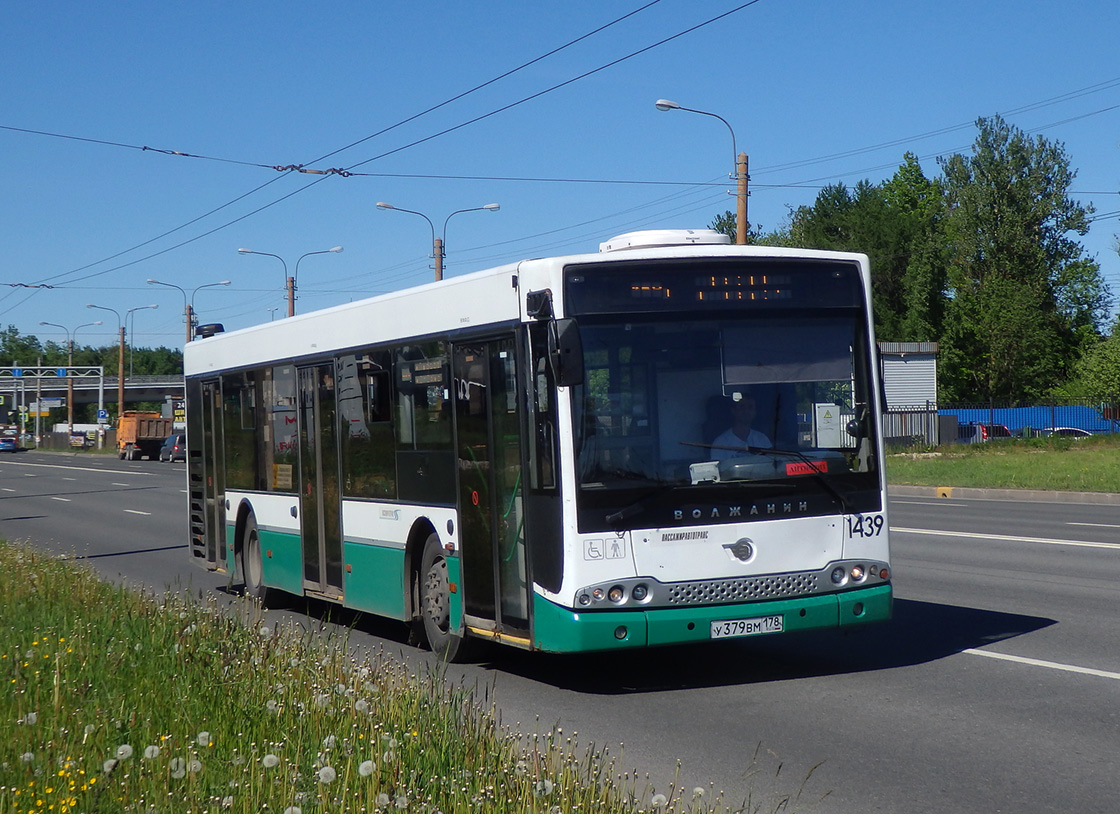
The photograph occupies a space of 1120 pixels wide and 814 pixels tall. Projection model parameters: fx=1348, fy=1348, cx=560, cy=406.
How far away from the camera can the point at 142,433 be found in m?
75.9

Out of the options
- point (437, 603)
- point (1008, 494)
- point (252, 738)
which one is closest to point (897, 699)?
point (437, 603)

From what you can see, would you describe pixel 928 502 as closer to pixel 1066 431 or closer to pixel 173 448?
pixel 1066 431

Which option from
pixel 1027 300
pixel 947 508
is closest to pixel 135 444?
pixel 1027 300

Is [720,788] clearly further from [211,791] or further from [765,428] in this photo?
[765,428]

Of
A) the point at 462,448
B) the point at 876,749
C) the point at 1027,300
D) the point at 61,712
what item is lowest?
the point at 876,749

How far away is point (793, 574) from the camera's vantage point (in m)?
8.37

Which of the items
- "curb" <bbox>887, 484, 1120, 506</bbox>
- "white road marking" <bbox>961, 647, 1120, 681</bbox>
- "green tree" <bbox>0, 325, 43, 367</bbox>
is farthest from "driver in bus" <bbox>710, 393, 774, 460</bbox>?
"green tree" <bbox>0, 325, 43, 367</bbox>

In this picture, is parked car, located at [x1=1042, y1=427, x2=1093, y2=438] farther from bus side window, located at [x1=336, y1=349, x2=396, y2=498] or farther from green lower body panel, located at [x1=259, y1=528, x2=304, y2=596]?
bus side window, located at [x1=336, y1=349, x2=396, y2=498]

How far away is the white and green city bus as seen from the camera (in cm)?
803

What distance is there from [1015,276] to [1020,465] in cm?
4594

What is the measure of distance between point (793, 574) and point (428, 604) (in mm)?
2889

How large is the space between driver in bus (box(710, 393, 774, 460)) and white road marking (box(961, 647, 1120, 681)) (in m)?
2.17

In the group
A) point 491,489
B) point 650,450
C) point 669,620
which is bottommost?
point 669,620

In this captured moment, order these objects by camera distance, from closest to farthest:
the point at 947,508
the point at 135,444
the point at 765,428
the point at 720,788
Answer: the point at 720,788
the point at 765,428
the point at 947,508
the point at 135,444
